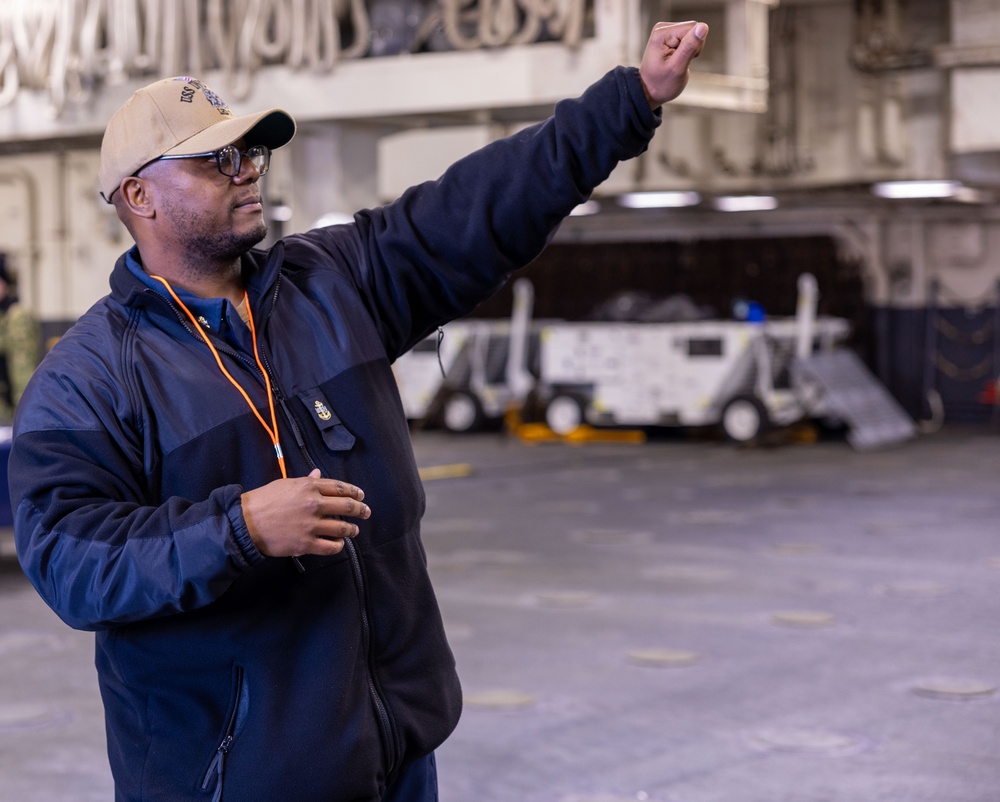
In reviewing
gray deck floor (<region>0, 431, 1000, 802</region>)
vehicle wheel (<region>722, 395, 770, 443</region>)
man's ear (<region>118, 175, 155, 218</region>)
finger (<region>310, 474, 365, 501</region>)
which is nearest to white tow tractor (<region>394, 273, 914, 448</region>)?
vehicle wheel (<region>722, 395, 770, 443</region>)

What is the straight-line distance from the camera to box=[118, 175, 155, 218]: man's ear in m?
2.41

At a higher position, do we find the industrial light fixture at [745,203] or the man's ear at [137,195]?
the man's ear at [137,195]

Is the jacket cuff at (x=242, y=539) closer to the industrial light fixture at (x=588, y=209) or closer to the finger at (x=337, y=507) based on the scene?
the finger at (x=337, y=507)

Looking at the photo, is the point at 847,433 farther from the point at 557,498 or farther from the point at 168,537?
the point at 168,537

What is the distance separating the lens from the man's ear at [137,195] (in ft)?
7.90

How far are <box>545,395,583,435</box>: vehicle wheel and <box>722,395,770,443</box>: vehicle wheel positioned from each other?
1.75 metres

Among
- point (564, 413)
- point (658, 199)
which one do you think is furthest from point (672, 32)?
point (658, 199)

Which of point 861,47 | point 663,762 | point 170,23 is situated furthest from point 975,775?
point 861,47

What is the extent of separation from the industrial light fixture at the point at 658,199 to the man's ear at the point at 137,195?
1367 cm

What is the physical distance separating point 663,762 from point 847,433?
12886 mm

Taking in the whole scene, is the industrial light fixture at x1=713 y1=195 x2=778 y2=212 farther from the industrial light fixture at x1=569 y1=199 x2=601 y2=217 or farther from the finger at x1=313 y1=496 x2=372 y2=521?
the finger at x1=313 y1=496 x2=372 y2=521

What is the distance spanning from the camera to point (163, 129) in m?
2.38

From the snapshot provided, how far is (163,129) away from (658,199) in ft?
49.9

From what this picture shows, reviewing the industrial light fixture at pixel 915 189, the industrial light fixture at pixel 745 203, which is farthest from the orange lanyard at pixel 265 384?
the industrial light fixture at pixel 745 203
